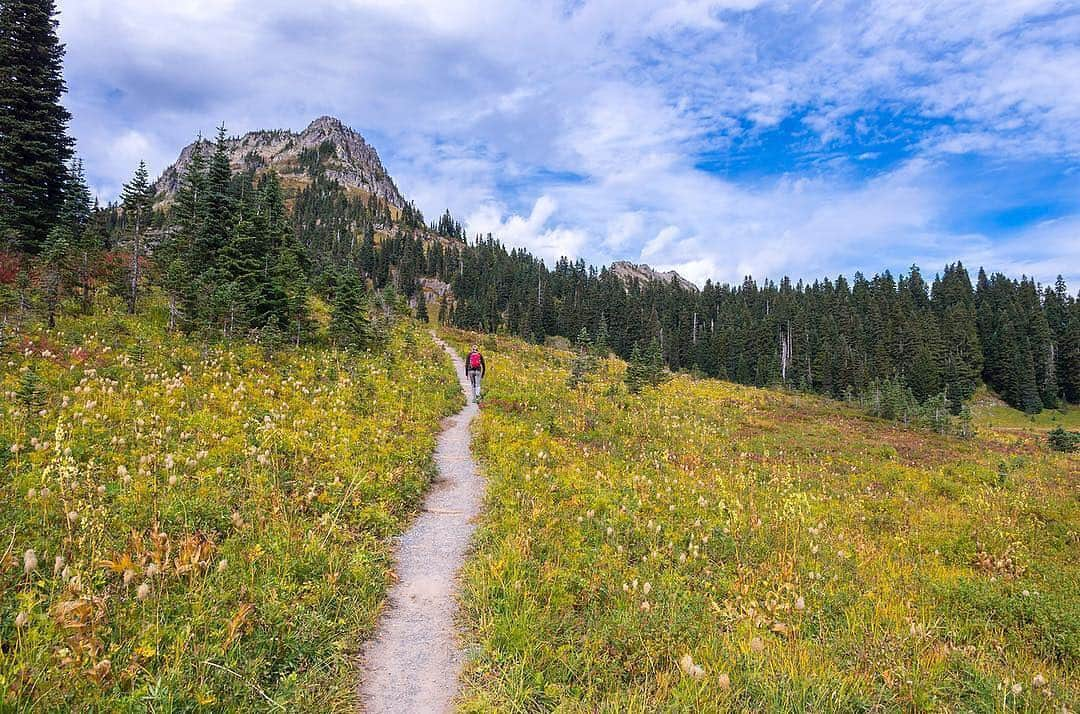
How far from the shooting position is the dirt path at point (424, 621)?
3.99m

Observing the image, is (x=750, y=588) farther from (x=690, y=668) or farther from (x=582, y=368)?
(x=582, y=368)

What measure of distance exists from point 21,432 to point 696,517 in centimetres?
1072

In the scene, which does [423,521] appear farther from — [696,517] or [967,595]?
[967,595]

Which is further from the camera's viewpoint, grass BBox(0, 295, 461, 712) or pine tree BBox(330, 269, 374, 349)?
pine tree BBox(330, 269, 374, 349)

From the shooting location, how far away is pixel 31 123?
19594 mm

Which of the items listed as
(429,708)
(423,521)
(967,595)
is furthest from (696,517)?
(429,708)

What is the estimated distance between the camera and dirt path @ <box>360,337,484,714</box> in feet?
13.1

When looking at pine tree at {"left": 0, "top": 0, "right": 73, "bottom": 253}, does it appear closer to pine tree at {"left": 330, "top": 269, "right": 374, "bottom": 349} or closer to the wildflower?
pine tree at {"left": 330, "top": 269, "right": 374, "bottom": 349}

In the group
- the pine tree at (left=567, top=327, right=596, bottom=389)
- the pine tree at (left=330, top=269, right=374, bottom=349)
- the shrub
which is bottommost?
the shrub

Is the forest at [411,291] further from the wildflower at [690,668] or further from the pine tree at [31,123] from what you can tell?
the wildflower at [690,668]

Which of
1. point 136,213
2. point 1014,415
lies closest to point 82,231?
point 136,213

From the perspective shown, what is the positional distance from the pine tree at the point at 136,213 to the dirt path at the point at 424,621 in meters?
16.1

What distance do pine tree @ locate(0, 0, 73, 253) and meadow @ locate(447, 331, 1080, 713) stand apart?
2264 centimetres

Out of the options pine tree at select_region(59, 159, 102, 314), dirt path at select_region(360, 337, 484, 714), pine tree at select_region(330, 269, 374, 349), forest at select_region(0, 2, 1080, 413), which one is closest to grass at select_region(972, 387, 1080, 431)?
forest at select_region(0, 2, 1080, 413)
